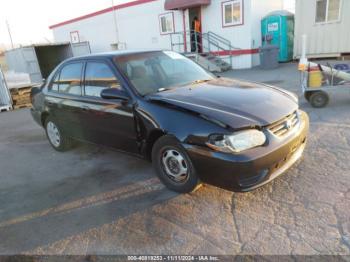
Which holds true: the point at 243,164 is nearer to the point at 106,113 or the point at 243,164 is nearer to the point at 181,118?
the point at 181,118

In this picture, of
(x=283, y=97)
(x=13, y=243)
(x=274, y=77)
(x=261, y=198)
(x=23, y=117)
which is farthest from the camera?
(x=274, y=77)

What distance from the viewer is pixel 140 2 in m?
18.9

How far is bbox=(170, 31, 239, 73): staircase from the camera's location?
49.4 ft

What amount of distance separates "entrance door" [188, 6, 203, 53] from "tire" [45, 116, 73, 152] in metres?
12.7

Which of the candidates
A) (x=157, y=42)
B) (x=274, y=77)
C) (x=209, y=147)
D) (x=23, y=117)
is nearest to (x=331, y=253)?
(x=209, y=147)

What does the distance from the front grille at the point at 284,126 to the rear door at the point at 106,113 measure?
64.5 inches

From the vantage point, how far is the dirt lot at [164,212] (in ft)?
8.38

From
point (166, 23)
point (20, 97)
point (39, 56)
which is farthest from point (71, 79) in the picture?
point (39, 56)

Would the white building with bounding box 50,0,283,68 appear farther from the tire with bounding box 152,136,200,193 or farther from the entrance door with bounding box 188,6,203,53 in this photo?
the tire with bounding box 152,136,200,193

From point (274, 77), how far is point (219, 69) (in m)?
4.37

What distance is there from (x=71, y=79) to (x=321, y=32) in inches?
504

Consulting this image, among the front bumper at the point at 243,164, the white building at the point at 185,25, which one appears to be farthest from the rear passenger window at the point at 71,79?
the white building at the point at 185,25

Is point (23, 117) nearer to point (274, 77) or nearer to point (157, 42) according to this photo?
point (274, 77)

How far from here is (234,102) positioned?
10.4ft
